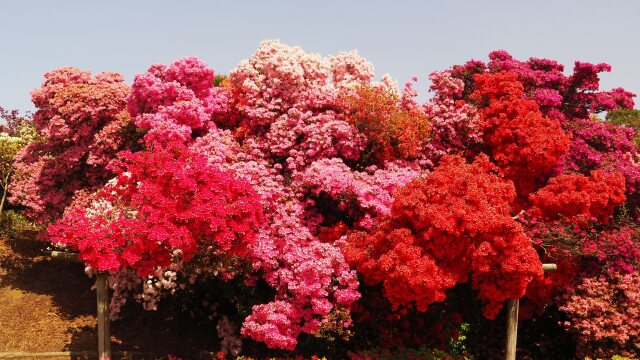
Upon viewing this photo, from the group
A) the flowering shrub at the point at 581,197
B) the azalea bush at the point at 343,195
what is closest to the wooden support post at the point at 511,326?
the azalea bush at the point at 343,195

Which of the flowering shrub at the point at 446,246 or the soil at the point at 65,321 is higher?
the flowering shrub at the point at 446,246

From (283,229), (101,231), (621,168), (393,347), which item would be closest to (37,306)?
(101,231)

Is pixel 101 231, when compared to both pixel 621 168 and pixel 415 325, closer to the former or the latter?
pixel 415 325

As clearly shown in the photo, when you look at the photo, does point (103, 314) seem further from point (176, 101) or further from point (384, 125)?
point (384, 125)

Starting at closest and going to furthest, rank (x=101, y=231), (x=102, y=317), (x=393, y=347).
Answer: (x=101, y=231)
(x=102, y=317)
(x=393, y=347)

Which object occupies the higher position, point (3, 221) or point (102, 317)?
point (3, 221)

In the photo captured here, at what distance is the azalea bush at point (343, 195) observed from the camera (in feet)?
40.5

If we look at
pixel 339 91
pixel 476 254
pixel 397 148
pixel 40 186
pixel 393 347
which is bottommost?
pixel 393 347

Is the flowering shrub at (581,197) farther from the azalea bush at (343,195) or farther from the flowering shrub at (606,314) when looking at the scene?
the flowering shrub at (606,314)

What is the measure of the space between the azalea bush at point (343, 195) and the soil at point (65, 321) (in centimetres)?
112

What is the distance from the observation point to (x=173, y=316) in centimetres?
1752

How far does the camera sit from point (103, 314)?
1345 cm

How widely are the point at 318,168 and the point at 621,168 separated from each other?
27.6 ft

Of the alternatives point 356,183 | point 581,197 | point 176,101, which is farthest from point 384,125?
point 176,101
